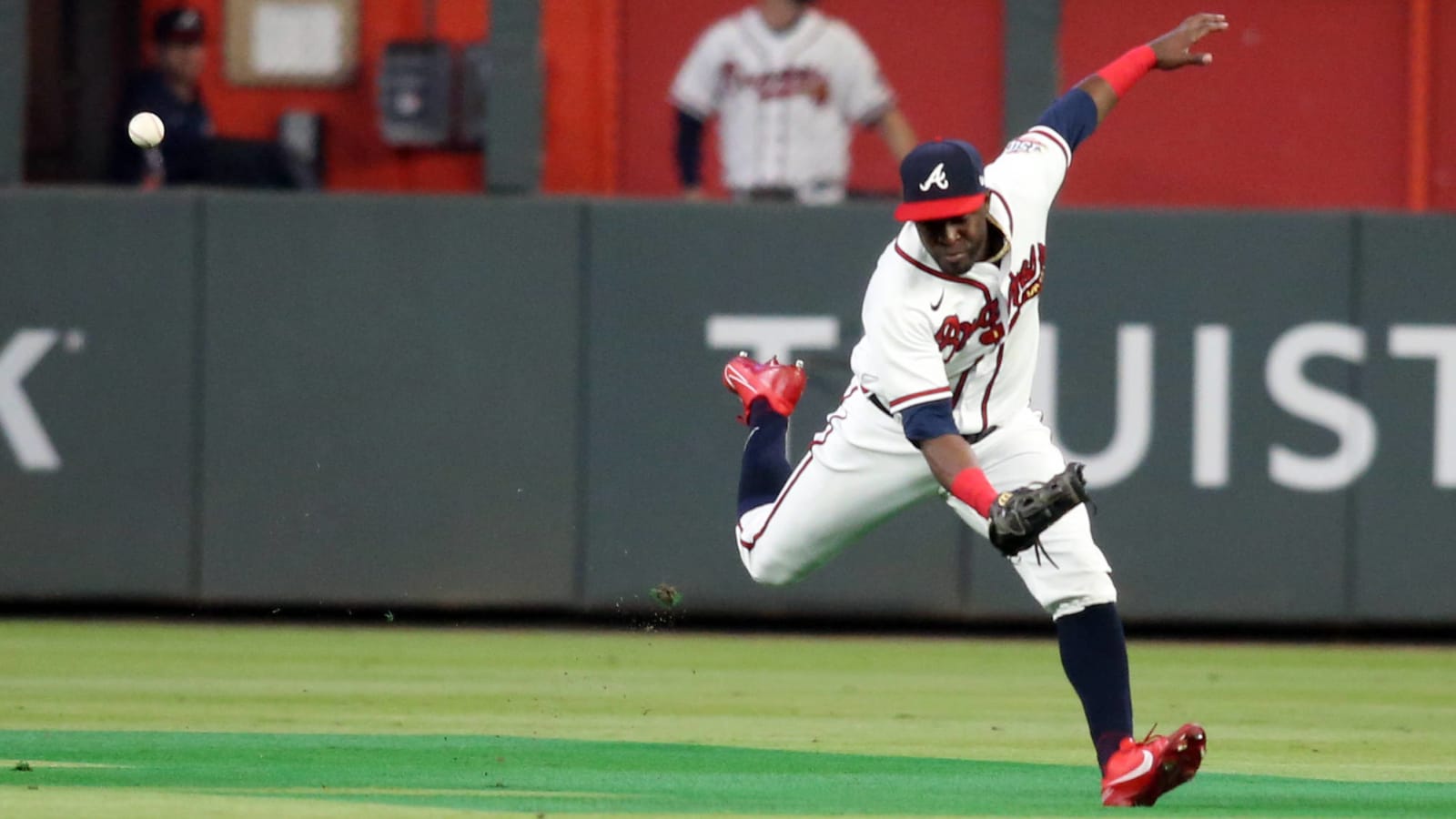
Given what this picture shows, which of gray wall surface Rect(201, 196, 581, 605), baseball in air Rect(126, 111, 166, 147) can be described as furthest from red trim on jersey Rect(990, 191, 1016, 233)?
gray wall surface Rect(201, 196, 581, 605)

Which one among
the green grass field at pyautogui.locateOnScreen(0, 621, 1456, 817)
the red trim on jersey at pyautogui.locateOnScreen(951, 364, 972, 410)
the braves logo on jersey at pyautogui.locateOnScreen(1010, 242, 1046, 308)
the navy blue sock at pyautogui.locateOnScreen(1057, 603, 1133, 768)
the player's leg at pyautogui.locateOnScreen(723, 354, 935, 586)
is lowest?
the green grass field at pyautogui.locateOnScreen(0, 621, 1456, 817)

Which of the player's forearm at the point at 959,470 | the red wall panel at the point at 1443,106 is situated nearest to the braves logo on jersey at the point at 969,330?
the player's forearm at the point at 959,470

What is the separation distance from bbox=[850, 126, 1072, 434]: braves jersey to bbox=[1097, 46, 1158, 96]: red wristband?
18.1 inches

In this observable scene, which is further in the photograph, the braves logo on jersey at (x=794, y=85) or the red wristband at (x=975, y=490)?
the braves logo on jersey at (x=794, y=85)

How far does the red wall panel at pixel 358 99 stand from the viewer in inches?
481

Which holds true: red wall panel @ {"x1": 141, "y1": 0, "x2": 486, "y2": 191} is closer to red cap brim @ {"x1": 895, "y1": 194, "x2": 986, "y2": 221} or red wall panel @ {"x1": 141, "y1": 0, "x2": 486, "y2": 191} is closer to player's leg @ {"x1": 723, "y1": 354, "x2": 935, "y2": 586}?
player's leg @ {"x1": 723, "y1": 354, "x2": 935, "y2": 586}

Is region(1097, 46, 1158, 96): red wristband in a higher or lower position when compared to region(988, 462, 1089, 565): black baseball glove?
higher

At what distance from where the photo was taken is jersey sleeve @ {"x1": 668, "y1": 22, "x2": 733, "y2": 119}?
10312mm

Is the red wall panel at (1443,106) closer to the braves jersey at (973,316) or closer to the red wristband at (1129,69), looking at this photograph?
the red wristband at (1129,69)

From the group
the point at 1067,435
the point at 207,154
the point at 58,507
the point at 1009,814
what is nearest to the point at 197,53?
the point at 207,154

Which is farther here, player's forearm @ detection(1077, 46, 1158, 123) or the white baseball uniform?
player's forearm @ detection(1077, 46, 1158, 123)

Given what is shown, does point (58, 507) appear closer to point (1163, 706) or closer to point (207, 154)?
point (207, 154)

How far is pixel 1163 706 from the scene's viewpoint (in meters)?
7.51

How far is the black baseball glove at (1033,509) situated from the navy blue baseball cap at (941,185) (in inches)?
28.1
